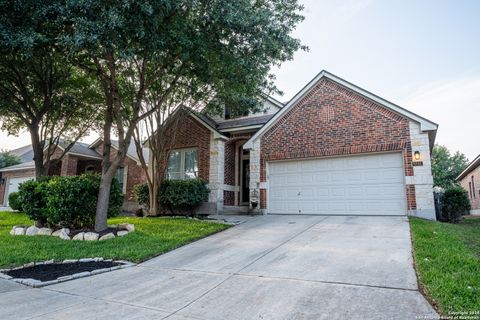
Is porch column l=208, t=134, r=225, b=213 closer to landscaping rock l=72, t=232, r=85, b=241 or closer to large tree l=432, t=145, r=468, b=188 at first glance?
landscaping rock l=72, t=232, r=85, b=241

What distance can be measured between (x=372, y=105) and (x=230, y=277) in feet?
28.9

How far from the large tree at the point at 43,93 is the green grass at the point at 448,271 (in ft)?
27.8

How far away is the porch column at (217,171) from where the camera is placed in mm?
13562

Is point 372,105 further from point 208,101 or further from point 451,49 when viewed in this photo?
point 208,101

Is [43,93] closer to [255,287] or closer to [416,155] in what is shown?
[255,287]

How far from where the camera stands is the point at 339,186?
11250 mm

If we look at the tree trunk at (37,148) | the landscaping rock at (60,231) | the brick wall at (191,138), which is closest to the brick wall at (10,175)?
the tree trunk at (37,148)

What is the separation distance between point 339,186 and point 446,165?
3708 centimetres

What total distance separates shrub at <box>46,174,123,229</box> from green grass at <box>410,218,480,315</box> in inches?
338

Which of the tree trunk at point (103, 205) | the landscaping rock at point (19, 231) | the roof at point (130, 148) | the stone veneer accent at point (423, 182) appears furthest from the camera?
the roof at point (130, 148)

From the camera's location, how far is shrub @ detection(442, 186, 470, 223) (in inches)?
429

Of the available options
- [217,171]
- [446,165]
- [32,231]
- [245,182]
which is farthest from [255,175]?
[446,165]

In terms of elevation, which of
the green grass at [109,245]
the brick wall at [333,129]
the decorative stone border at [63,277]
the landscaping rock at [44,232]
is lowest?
the decorative stone border at [63,277]

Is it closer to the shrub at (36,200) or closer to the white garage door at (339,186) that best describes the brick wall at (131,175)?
the shrub at (36,200)
